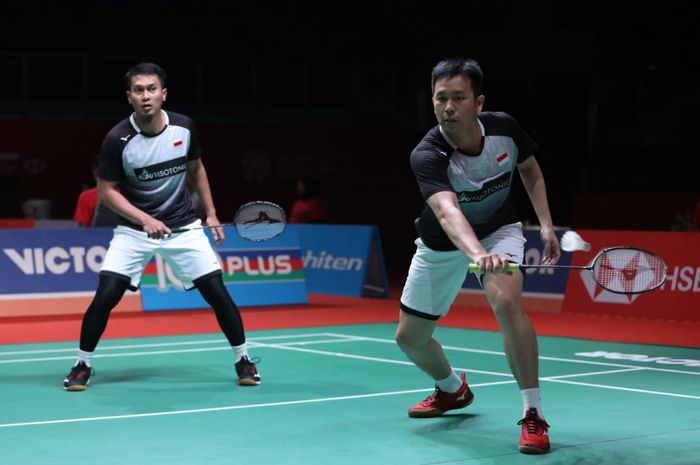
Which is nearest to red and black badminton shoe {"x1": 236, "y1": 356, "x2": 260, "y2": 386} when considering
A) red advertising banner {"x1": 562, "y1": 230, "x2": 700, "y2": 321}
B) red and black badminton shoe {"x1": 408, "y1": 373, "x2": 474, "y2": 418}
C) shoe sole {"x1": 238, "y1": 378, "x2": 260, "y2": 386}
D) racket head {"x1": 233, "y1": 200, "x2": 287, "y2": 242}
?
shoe sole {"x1": 238, "y1": 378, "x2": 260, "y2": 386}

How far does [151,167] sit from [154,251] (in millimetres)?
584

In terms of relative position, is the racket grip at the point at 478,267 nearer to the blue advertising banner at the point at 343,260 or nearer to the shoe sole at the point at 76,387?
the shoe sole at the point at 76,387

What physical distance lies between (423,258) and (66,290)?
293 inches

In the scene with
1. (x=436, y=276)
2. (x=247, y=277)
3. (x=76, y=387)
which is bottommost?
(x=76, y=387)

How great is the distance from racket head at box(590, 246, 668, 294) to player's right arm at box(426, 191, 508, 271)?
68 centimetres

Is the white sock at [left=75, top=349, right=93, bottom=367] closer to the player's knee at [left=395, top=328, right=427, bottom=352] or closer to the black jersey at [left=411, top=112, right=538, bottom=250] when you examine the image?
the player's knee at [left=395, top=328, right=427, bottom=352]

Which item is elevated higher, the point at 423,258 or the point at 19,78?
the point at 19,78

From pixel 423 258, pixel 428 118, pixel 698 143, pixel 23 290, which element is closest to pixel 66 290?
pixel 23 290

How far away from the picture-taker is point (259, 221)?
25.2 ft

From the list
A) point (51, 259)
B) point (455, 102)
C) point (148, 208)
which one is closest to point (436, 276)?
point (455, 102)

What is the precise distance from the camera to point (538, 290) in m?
13.1

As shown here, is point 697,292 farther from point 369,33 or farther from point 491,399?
point 369,33

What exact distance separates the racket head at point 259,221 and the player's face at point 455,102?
7.58 ft

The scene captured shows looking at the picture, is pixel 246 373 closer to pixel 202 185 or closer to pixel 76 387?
pixel 76 387
